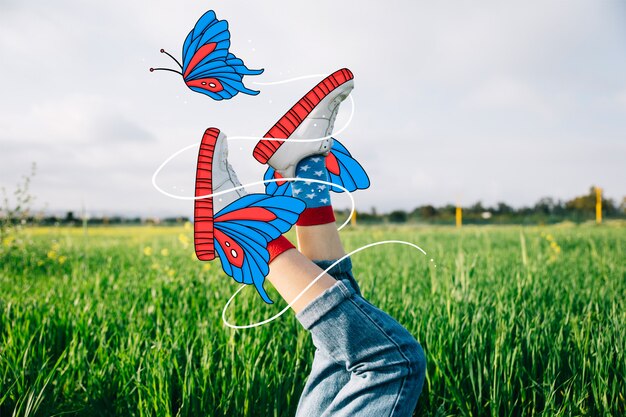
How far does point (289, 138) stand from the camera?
50.6 inches

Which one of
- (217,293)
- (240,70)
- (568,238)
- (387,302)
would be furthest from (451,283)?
(568,238)

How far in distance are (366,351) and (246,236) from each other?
0.42 metres

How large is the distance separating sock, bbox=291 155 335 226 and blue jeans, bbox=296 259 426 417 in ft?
0.58

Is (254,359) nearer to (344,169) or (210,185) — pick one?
(344,169)

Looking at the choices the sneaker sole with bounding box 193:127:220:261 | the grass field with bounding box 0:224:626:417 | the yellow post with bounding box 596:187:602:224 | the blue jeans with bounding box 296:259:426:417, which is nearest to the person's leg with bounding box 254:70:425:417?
the blue jeans with bounding box 296:259:426:417

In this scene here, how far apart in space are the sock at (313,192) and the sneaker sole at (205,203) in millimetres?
238

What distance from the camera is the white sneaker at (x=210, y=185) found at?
3.71 feet

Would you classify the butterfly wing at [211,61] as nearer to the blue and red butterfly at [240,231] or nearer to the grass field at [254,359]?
the blue and red butterfly at [240,231]

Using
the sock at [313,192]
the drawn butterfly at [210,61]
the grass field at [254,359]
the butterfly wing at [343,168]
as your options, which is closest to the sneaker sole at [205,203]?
the drawn butterfly at [210,61]

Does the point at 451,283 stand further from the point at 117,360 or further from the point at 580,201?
the point at 580,201

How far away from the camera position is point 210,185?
3.79 feet

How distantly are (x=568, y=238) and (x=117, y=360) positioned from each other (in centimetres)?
880

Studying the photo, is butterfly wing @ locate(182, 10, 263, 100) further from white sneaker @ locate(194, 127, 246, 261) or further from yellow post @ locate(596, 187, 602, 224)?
yellow post @ locate(596, 187, 602, 224)

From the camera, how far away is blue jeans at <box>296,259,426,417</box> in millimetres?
1219
